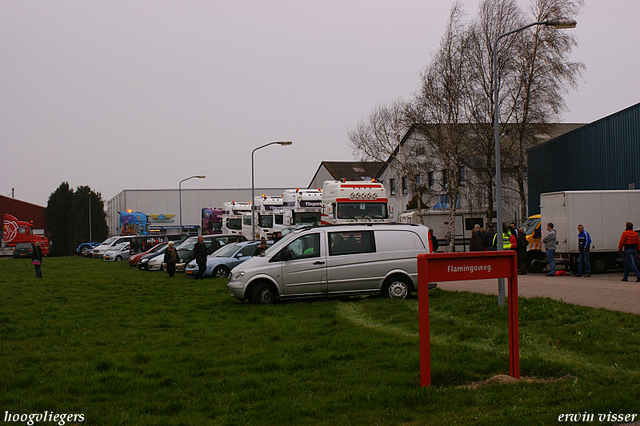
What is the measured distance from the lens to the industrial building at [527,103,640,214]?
26.8 meters

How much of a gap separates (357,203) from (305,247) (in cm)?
1095

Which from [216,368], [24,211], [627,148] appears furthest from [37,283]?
[24,211]

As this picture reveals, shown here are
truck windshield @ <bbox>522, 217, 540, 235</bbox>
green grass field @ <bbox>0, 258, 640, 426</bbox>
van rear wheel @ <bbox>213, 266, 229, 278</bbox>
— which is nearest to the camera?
green grass field @ <bbox>0, 258, 640, 426</bbox>

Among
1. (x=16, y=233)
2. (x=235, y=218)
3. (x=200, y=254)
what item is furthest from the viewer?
(x=16, y=233)

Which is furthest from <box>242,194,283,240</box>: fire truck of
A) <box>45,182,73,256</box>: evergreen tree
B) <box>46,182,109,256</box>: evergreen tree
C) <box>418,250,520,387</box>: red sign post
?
<box>45,182,73,256</box>: evergreen tree

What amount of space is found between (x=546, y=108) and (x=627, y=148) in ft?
19.4

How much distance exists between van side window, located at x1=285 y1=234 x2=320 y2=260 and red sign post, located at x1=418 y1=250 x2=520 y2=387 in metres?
7.57

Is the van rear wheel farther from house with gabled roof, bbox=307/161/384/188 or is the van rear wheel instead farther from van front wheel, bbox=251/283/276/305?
house with gabled roof, bbox=307/161/384/188

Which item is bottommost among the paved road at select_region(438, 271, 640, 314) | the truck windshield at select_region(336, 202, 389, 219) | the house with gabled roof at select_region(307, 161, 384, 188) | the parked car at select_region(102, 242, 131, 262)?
the paved road at select_region(438, 271, 640, 314)

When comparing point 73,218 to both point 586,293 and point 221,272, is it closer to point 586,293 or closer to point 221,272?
point 221,272

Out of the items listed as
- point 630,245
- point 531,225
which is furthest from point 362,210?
point 630,245

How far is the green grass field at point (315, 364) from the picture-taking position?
5188 millimetres

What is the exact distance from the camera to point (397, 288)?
13.8 metres

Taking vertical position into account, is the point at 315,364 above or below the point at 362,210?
below
